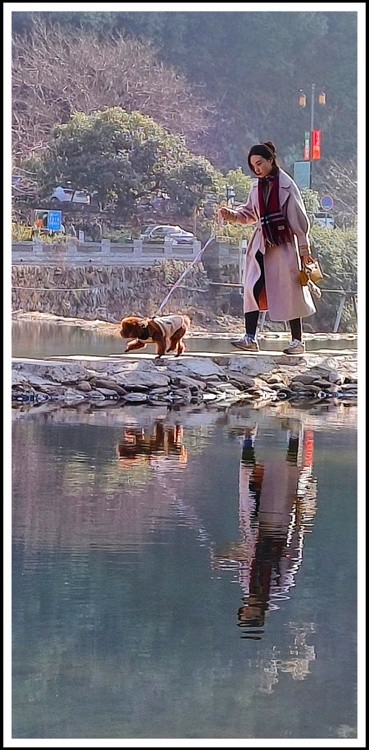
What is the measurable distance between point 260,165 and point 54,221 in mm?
624

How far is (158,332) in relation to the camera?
10.5 feet

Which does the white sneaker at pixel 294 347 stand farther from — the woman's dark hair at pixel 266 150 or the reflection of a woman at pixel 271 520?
the woman's dark hair at pixel 266 150

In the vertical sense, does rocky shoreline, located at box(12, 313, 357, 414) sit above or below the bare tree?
below

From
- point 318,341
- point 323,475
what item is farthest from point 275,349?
point 323,475

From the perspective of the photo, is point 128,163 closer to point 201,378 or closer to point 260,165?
point 260,165

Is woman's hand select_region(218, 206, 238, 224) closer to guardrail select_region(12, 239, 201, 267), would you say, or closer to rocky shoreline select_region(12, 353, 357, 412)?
guardrail select_region(12, 239, 201, 267)

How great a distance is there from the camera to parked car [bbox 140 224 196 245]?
321 centimetres

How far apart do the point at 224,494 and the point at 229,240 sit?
2.76 feet

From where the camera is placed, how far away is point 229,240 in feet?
10.6

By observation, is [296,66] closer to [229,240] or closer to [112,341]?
[229,240]

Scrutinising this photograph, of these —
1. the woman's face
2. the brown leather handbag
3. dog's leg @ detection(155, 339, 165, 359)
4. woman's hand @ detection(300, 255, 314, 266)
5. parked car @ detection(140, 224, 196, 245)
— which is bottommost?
dog's leg @ detection(155, 339, 165, 359)

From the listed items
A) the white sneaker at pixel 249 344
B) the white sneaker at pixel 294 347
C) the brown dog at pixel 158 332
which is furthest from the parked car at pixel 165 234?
the white sneaker at pixel 294 347

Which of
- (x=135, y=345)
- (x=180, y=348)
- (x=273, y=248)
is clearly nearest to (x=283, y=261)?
(x=273, y=248)

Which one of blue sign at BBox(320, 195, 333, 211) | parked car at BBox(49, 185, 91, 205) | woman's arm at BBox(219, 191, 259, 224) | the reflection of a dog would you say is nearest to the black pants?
woman's arm at BBox(219, 191, 259, 224)
